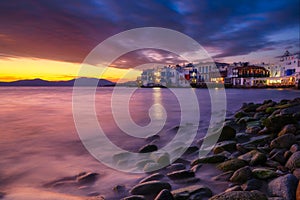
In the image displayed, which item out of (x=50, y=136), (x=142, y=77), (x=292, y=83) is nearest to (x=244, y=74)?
(x=292, y=83)

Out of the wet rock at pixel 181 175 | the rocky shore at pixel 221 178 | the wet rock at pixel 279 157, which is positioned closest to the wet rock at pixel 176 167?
the rocky shore at pixel 221 178

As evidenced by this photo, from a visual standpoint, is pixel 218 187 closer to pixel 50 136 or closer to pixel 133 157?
pixel 133 157

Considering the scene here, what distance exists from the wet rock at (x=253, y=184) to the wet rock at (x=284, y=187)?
146mm

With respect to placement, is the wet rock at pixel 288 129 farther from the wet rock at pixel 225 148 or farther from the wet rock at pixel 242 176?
the wet rock at pixel 242 176

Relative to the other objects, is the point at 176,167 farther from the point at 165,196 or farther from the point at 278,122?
the point at 278,122

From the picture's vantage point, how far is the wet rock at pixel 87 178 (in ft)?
14.3

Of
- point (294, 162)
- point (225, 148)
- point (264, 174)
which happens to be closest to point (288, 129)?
point (225, 148)

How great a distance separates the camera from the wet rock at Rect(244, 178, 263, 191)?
3.14 meters

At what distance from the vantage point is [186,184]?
378cm

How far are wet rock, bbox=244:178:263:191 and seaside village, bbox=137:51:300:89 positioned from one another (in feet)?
179

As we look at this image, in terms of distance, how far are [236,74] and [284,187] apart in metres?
76.6

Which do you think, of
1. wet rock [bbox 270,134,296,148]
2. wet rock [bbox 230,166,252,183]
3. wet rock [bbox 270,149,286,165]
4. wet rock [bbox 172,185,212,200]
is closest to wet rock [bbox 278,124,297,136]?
wet rock [bbox 270,134,296,148]

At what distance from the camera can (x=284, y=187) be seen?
284cm

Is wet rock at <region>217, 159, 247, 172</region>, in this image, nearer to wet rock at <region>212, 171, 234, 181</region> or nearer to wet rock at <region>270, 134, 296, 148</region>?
wet rock at <region>212, 171, 234, 181</region>
